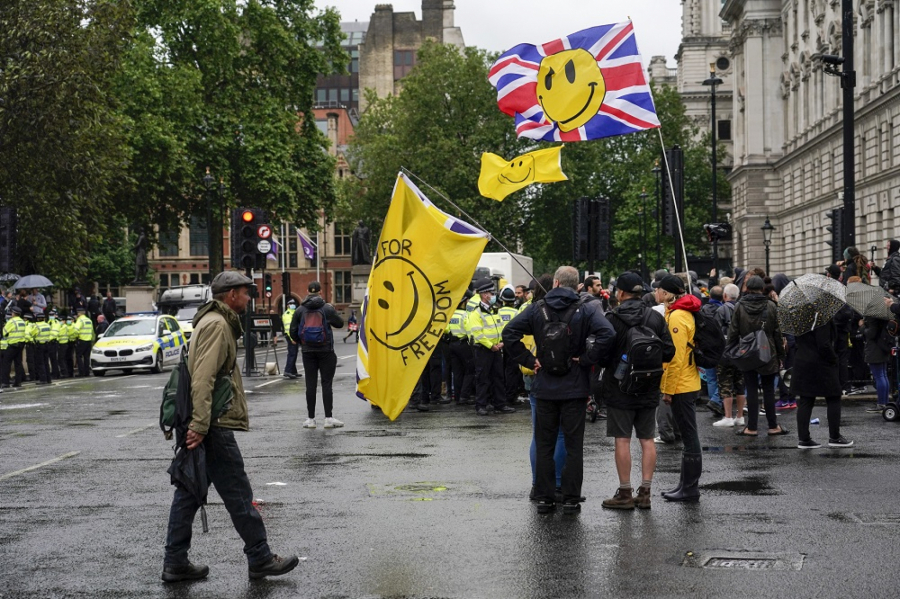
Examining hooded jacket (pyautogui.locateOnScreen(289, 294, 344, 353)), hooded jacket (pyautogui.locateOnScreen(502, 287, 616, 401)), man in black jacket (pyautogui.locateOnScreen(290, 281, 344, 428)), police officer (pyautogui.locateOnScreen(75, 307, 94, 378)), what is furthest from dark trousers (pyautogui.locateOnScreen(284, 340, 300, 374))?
hooded jacket (pyautogui.locateOnScreen(502, 287, 616, 401))

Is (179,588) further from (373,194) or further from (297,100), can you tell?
(373,194)

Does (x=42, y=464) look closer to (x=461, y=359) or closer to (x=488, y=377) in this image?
(x=488, y=377)

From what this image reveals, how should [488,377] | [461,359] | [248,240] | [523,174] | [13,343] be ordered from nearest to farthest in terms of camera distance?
[523,174], [488,377], [461,359], [13,343], [248,240]

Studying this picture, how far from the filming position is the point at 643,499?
9.67 meters

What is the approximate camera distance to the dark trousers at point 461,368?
19.5m

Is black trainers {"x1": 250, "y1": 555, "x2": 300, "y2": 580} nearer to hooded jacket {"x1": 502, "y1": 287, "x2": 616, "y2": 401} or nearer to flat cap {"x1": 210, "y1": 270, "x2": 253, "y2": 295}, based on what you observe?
flat cap {"x1": 210, "y1": 270, "x2": 253, "y2": 295}

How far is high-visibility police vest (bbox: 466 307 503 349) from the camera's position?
1820 centimetres

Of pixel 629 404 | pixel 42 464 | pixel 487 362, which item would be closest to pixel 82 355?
pixel 487 362

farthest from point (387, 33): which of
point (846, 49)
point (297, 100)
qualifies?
point (846, 49)

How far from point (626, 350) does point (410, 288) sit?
80.0 inches

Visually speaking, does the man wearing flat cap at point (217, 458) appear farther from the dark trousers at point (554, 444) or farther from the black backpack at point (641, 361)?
the black backpack at point (641, 361)

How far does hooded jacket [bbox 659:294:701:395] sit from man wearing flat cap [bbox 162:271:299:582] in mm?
3856

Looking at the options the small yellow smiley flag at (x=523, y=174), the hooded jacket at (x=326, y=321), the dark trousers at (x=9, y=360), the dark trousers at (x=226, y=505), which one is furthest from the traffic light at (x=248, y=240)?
the dark trousers at (x=226, y=505)

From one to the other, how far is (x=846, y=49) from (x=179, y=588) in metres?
15.1
